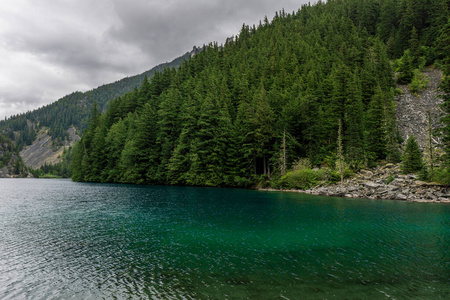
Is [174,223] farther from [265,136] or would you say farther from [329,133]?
[329,133]

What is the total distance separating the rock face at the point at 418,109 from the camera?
188 ft

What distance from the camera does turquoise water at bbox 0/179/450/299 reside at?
35.6ft

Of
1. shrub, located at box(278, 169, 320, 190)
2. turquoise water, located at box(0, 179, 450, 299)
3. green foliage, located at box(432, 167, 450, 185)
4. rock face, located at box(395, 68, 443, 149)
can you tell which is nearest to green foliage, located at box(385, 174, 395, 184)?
green foliage, located at box(432, 167, 450, 185)

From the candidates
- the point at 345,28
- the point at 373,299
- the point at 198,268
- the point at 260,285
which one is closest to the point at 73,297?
the point at 198,268

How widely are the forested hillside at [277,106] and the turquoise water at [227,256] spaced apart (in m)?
27.5

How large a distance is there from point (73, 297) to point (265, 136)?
53796mm

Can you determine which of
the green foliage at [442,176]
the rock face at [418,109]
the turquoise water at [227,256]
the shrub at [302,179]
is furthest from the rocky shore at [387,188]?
the rock face at [418,109]

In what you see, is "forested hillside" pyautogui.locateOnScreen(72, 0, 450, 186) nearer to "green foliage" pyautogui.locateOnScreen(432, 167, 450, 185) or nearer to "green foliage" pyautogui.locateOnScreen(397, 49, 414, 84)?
"green foliage" pyautogui.locateOnScreen(397, 49, 414, 84)

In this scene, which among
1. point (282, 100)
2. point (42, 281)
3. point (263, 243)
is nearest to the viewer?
point (42, 281)

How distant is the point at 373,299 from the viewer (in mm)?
9805

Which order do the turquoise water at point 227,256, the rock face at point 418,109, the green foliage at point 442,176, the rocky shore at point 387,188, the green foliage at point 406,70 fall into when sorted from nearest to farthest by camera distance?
the turquoise water at point 227,256, the green foliage at point 442,176, the rocky shore at point 387,188, the rock face at point 418,109, the green foliage at point 406,70

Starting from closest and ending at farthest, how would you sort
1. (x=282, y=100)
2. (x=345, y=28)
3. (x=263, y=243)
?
1. (x=263, y=243)
2. (x=282, y=100)
3. (x=345, y=28)

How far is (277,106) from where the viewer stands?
66.8m

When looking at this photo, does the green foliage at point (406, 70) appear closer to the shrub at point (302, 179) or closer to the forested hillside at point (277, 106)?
the forested hillside at point (277, 106)
